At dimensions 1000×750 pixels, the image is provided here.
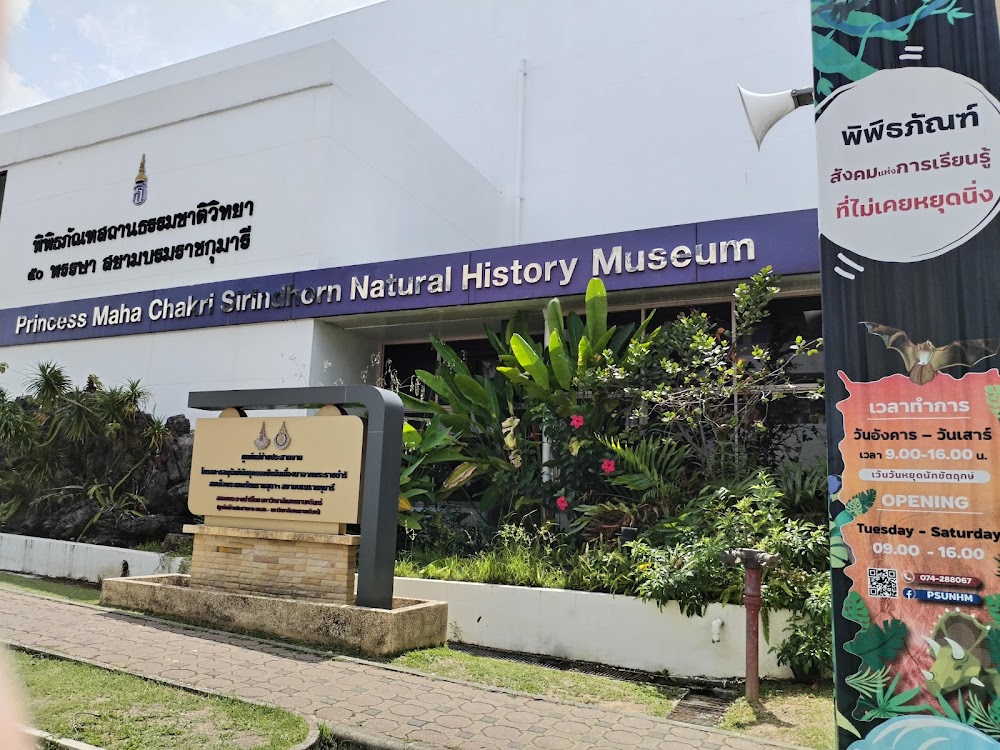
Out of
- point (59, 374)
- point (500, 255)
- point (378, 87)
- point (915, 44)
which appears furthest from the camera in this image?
point (378, 87)

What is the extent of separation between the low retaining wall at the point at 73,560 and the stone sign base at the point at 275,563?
1.95 m

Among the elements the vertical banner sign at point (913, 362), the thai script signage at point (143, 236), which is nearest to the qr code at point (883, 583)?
the vertical banner sign at point (913, 362)

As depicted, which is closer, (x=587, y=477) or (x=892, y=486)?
(x=892, y=486)

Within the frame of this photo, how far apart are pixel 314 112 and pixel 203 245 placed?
10.5 ft

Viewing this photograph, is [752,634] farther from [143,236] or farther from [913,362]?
[143,236]

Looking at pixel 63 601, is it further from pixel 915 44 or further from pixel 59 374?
pixel 915 44

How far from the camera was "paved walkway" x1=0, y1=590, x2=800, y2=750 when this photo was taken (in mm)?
5145

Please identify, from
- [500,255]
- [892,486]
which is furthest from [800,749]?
[500,255]

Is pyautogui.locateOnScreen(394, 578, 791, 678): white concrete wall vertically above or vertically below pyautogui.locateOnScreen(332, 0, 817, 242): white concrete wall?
below

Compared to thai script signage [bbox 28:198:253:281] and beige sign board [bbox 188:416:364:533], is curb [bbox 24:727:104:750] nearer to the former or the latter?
beige sign board [bbox 188:416:364:533]

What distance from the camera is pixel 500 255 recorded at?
11492mm

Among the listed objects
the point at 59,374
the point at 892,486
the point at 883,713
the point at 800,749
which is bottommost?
the point at 800,749

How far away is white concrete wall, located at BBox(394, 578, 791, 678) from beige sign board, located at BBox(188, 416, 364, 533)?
1419 millimetres

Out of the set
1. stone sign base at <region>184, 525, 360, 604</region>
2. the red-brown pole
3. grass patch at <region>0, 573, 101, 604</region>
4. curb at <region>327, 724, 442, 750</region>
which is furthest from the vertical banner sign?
grass patch at <region>0, 573, 101, 604</region>
